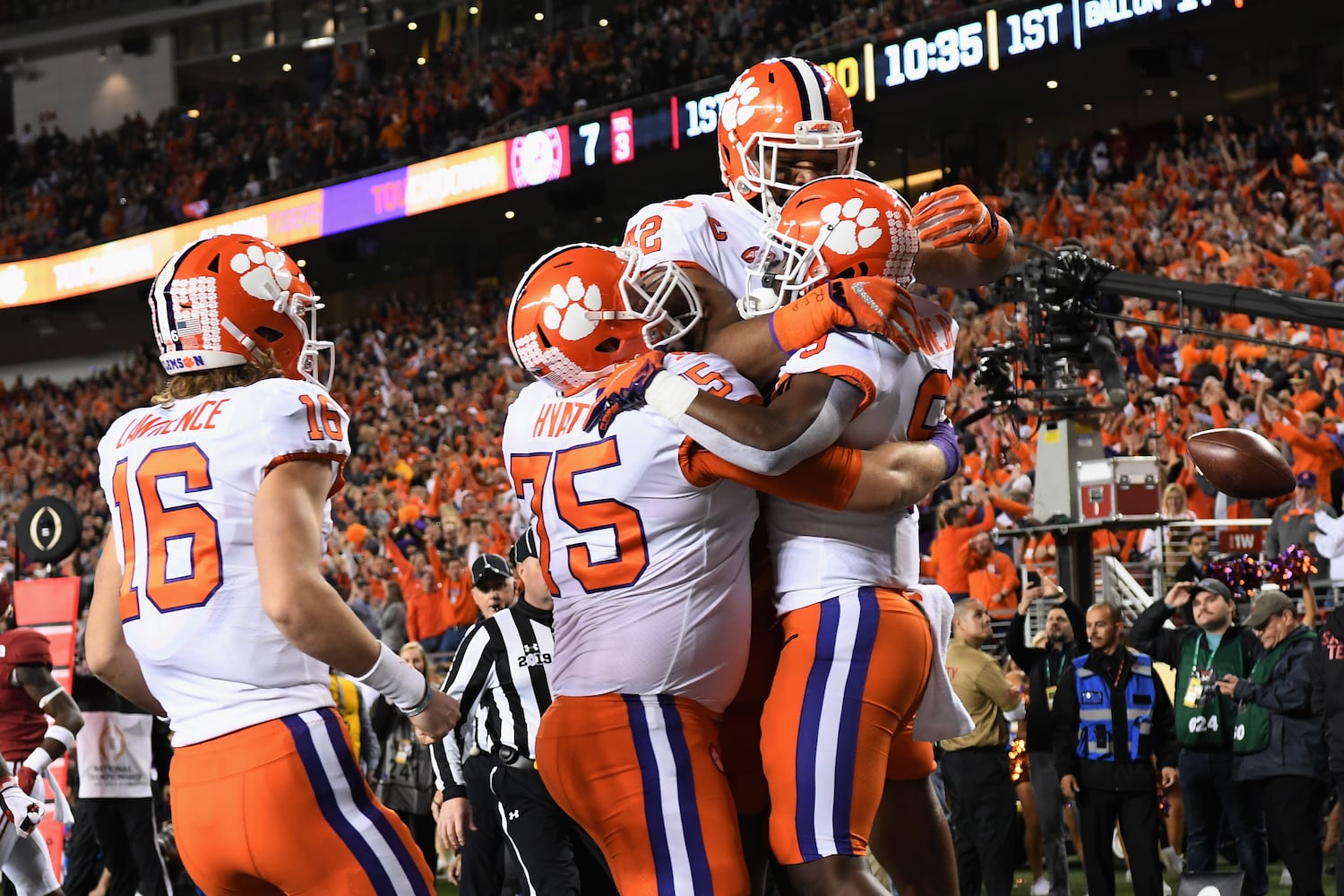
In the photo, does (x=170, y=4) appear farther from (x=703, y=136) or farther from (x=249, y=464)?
(x=249, y=464)

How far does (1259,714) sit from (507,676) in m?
3.89

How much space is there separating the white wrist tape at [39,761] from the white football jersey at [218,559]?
419 cm

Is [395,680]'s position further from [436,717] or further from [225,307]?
[225,307]

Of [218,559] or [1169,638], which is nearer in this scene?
[218,559]

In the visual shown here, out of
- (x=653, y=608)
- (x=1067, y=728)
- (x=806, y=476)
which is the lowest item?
(x=1067, y=728)

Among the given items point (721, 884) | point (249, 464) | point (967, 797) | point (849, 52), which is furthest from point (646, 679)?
point (849, 52)

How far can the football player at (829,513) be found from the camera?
3.33 metres

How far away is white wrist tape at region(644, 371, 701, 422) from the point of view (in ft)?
10.9

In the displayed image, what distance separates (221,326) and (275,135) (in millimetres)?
25838

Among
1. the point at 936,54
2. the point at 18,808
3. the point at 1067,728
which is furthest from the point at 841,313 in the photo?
the point at 936,54

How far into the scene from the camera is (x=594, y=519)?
11.4 ft

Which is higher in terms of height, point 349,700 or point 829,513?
point 829,513

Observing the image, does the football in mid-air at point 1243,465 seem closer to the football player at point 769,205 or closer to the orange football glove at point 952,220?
the football player at point 769,205

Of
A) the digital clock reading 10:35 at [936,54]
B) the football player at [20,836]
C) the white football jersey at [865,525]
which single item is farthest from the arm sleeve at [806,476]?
the digital clock reading 10:35 at [936,54]
